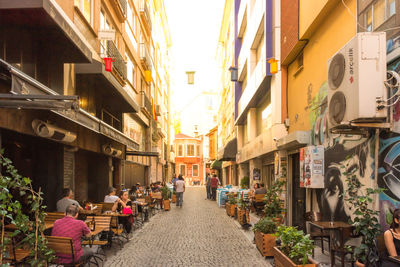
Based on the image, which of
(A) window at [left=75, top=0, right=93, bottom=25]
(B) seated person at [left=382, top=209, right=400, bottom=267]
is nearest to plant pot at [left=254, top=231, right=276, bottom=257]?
(B) seated person at [left=382, top=209, right=400, bottom=267]

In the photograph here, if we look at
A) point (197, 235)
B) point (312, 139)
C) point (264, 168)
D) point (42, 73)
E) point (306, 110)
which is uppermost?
point (42, 73)

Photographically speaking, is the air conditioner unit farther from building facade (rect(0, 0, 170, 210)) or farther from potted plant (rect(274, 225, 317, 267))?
building facade (rect(0, 0, 170, 210))

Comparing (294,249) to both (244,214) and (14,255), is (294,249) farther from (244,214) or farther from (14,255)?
(244,214)

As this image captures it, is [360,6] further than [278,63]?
No

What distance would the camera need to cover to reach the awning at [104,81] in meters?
11.3

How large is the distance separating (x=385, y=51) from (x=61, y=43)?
20.8 feet

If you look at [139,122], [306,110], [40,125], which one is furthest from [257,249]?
[139,122]

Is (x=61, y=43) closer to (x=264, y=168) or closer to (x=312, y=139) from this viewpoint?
(x=312, y=139)

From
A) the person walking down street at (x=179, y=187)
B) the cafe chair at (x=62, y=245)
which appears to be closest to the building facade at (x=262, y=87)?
the person walking down street at (x=179, y=187)

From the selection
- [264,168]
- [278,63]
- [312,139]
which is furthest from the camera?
[264,168]

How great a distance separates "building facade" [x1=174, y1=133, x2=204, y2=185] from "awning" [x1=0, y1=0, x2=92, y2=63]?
201 feet

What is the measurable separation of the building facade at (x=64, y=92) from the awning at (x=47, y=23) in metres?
0.02

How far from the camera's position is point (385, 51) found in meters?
5.77

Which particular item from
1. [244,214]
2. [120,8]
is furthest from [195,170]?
[244,214]
